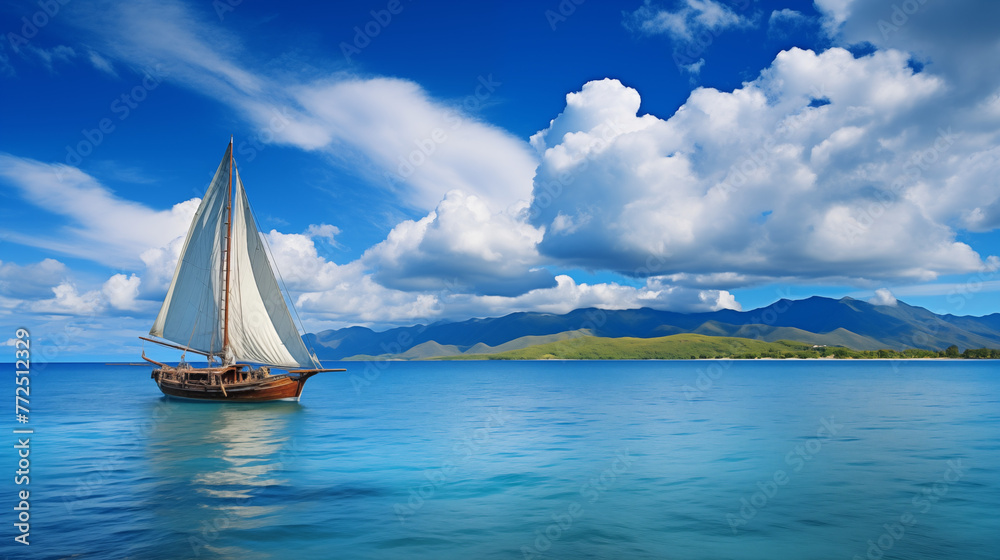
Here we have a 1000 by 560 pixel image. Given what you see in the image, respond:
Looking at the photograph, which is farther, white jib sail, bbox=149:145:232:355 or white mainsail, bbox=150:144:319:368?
white jib sail, bbox=149:145:232:355

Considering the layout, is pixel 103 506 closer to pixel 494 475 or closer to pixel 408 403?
pixel 494 475

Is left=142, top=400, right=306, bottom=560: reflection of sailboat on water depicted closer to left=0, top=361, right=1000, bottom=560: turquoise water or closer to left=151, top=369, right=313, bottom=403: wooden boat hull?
left=0, top=361, right=1000, bottom=560: turquoise water

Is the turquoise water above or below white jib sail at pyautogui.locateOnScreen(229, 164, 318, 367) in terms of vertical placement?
below

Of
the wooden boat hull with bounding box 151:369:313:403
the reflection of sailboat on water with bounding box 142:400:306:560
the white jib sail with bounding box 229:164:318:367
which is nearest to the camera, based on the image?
the reflection of sailboat on water with bounding box 142:400:306:560

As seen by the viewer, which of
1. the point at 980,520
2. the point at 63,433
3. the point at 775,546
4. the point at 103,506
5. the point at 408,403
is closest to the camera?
the point at 775,546

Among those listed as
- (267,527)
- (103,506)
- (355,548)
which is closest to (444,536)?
(355,548)

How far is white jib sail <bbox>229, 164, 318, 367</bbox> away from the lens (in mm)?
61531

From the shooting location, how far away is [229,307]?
216 ft

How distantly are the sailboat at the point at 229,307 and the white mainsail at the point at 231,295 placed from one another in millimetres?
102

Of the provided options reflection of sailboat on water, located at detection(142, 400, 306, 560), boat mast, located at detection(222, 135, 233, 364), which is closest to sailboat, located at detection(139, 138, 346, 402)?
boat mast, located at detection(222, 135, 233, 364)

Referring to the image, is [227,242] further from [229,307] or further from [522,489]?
[522,489]

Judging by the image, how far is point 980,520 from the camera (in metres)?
20.0

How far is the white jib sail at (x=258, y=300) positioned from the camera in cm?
6153

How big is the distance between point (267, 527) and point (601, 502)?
12975mm
